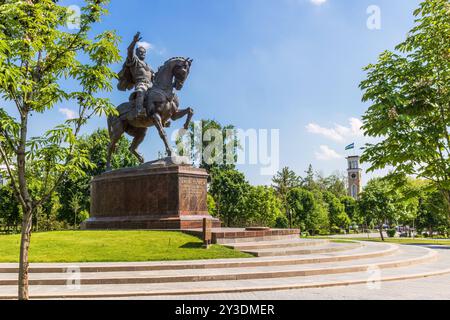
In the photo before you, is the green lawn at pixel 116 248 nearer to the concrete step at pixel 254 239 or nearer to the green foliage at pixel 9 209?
the concrete step at pixel 254 239

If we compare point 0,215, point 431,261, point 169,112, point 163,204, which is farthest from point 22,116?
point 0,215

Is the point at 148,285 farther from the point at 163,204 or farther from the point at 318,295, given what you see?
the point at 163,204

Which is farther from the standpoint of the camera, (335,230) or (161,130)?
(335,230)

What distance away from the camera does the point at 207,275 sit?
1030cm

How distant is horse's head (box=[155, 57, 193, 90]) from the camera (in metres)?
19.1

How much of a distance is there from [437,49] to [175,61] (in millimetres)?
14432

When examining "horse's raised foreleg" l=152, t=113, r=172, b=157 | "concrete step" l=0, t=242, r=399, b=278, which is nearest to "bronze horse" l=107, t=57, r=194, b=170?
"horse's raised foreleg" l=152, t=113, r=172, b=157

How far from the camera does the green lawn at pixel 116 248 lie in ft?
42.1

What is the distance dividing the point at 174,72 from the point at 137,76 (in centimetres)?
200

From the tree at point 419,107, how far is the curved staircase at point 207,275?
4.61m

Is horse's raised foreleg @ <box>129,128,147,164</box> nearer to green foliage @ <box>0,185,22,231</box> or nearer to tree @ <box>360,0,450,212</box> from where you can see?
tree @ <box>360,0,450,212</box>

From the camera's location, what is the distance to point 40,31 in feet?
21.4

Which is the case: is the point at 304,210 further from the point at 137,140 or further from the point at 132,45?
the point at 132,45

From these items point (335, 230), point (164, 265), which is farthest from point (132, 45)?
point (335, 230)
